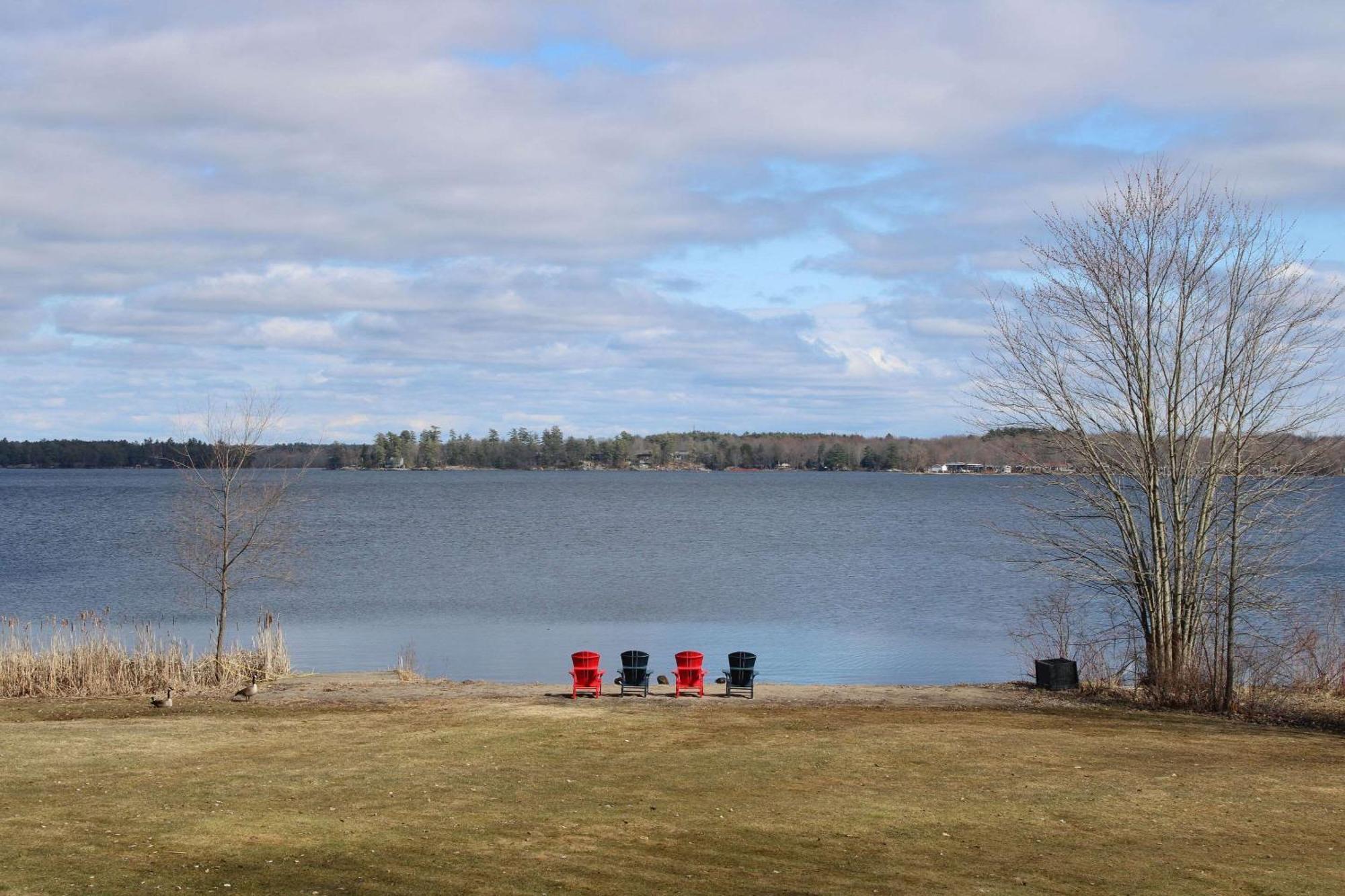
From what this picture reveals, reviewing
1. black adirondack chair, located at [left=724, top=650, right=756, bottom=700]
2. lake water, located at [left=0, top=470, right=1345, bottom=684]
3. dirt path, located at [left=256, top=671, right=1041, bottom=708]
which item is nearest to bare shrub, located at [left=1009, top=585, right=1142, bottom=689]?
lake water, located at [left=0, top=470, right=1345, bottom=684]

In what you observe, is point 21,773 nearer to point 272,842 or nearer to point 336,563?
point 272,842

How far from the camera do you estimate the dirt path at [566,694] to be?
17656 mm

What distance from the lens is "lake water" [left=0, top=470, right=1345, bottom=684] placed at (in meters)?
28.0

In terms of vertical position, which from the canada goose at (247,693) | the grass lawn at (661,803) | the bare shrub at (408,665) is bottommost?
the bare shrub at (408,665)

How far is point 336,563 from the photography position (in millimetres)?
49125

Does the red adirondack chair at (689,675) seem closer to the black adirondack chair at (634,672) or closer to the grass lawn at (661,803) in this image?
the black adirondack chair at (634,672)

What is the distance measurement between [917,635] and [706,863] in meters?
22.8

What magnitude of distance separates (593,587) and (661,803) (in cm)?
3100

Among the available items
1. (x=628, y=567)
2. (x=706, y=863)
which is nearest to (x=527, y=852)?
(x=706, y=863)

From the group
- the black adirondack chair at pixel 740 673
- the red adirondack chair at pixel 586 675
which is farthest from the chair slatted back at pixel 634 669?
the black adirondack chair at pixel 740 673

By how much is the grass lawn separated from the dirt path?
50.1 inches


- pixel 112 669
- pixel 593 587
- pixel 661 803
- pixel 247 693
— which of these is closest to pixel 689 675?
pixel 247 693

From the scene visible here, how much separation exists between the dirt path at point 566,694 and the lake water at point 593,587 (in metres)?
4.63

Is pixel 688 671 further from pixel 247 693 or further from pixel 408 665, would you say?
pixel 408 665
